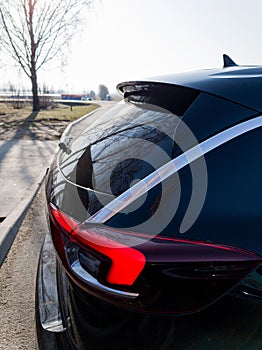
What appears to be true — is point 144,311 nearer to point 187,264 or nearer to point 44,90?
point 187,264

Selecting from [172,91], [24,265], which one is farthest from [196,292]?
[24,265]

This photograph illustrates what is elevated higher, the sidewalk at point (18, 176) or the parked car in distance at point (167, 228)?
the parked car in distance at point (167, 228)

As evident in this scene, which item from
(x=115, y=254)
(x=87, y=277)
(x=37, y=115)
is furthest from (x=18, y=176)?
(x=37, y=115)

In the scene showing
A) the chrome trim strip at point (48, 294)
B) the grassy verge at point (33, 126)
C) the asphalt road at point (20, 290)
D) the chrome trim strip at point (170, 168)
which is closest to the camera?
the chrome trim strip at point (170, 168)

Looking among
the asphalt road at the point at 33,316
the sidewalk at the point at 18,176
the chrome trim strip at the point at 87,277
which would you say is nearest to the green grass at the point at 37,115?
the sidewalk at the point at 18,176

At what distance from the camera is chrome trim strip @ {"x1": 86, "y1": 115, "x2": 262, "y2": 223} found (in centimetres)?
119

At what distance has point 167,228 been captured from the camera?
1103 millimetres

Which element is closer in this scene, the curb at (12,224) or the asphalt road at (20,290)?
the asphalt road at (20,290)

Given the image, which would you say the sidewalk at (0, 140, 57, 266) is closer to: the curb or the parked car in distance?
the curb

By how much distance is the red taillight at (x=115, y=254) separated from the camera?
1.04m

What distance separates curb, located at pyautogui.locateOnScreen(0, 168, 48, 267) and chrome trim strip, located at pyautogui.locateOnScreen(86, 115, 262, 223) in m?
2.05

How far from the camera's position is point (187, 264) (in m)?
1.03

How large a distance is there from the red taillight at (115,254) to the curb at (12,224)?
6.86 feet

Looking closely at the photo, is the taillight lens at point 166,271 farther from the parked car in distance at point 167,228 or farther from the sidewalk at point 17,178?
the sidewalk at point 17,178
